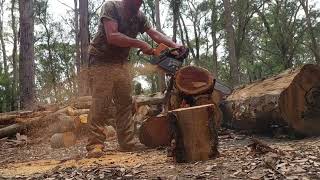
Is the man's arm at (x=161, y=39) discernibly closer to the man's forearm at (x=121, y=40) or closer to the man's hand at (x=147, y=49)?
the man's hand at (x=147, y=49)

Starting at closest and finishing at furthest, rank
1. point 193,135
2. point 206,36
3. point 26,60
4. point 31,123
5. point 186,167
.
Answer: point 186,167, point 193,135, point 31,123, point 26,60, point 206,36

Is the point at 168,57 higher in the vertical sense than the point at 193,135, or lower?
higher

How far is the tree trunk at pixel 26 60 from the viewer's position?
1013 cm

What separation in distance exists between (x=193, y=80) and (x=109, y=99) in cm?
102

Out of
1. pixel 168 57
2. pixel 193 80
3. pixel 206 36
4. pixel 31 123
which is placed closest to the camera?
pixel 168 57

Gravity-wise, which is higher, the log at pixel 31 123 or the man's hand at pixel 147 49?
the man's hand at pixel 147 49

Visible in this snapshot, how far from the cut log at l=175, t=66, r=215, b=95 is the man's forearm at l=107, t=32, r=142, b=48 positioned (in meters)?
0.62

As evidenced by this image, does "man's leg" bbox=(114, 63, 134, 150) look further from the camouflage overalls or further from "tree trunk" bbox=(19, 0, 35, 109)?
"tree trunk" bbox=(19, 0, 35, 109)

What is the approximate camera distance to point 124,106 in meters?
5.00

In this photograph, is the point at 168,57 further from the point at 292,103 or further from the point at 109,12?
the point at 292,103

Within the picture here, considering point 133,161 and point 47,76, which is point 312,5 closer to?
point 47,76

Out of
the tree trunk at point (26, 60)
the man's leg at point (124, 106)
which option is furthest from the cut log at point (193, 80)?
the tree trunk at point (26, 60)

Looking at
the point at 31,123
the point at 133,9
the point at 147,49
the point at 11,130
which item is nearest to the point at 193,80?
the point at 147,49

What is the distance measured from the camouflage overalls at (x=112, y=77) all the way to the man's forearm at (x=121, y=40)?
216 mm
